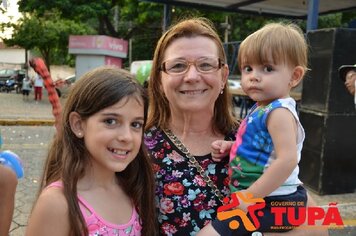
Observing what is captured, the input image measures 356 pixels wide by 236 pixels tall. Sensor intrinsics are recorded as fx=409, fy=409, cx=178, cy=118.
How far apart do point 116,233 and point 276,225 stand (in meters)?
0.67

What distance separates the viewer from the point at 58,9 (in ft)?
52.8

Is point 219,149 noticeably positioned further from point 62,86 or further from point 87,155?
point 62,86

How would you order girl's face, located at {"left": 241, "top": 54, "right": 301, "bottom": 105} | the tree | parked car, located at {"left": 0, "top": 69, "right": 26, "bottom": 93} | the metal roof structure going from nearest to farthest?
girl's face, located at {"left": 241, "top": 54, "right": 301, "bottom": 105}
the metal roof structure
the tree
parked car, located at {"left": 0, "top": 69, "right": 26, "bottom": 93}

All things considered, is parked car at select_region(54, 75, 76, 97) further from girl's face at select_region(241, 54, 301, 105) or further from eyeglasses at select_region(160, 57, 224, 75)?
girl's face at select_region(241, 54, 301, 105)

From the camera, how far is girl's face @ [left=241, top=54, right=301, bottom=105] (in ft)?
5.90

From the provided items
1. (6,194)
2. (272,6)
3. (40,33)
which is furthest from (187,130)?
(40,33)

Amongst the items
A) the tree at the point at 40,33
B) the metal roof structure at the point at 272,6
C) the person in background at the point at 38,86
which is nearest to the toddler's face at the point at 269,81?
the metal roof structure at the point at 272,6

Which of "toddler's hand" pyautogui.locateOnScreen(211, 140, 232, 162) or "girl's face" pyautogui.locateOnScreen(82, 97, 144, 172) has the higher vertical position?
"girl's face" pyautogui.locateOnScreen(82, 97, 144, 172)

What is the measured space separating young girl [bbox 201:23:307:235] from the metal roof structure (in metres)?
5.67

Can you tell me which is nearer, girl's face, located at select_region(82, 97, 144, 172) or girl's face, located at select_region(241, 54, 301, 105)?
girl's face, located at select_region(82, 97, 144, 172)

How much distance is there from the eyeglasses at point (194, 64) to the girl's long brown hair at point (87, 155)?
17 centimetres

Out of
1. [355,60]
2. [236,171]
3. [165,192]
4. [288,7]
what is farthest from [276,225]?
[288,7]

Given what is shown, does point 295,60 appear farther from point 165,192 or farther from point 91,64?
point 91,64

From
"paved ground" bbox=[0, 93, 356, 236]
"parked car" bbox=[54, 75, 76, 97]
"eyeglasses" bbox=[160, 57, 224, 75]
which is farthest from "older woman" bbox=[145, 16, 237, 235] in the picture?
"paved ground" bbox=[0, 93, 356, 236]
